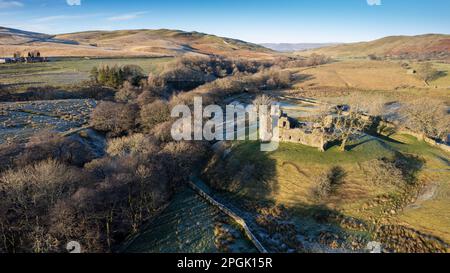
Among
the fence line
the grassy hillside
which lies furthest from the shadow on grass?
the fence line

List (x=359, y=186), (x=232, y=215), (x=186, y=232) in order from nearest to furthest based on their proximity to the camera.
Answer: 1. (x=186, y=232)
2. (x=232, y=215)
3. (x=359, y=186)

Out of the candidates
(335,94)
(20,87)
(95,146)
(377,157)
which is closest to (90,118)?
(95,146)

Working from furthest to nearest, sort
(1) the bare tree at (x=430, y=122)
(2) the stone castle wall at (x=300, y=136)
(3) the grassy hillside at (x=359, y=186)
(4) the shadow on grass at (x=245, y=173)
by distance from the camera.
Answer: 1. (1) the bare tree at (x=430, y=122)
2. (2) the stone castle wall at (x=300, y=136)
3. (4) the shadow on grass at (x=245, y=173)
4. (3) the grassy hillside at (x=359, y=186)

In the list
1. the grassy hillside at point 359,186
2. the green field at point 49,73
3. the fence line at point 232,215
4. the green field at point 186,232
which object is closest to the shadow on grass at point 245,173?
the grassy hillside at point 359,186

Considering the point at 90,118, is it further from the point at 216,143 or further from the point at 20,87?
the point at 20,87

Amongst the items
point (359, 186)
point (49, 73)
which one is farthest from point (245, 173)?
point (49, 73)

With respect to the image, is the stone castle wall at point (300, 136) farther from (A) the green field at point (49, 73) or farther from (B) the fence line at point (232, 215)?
(A) the green field at point (49, 73)

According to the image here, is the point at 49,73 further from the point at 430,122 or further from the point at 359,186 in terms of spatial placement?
the point at 430,122

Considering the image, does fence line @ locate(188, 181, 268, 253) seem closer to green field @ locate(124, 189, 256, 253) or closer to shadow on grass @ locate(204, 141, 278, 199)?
green field @ locate(124, 189, 256, 253)
